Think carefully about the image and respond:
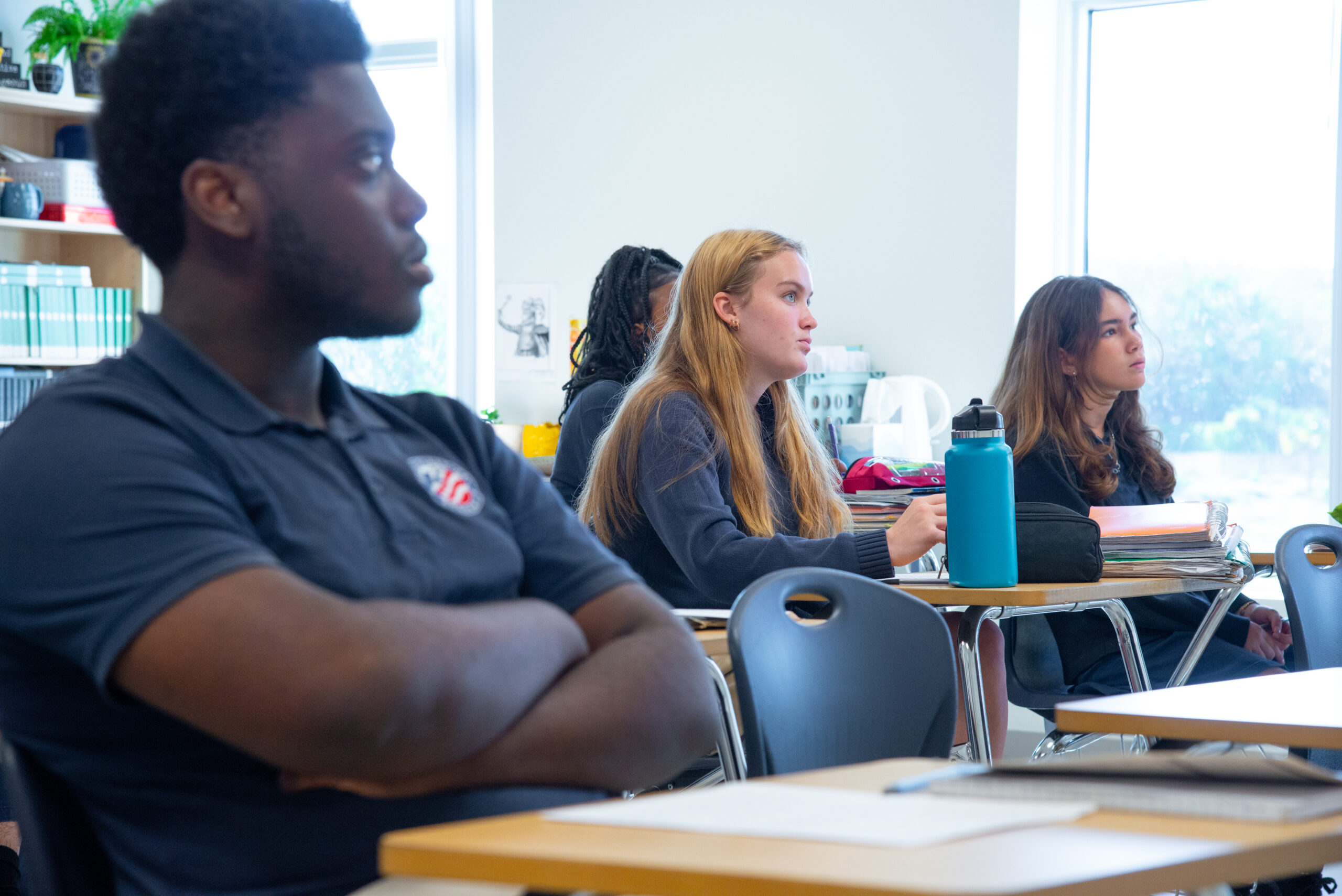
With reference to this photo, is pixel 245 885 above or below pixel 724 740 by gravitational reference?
above

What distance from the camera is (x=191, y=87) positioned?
3.56 ft

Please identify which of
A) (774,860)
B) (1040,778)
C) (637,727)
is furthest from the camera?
(637,727)

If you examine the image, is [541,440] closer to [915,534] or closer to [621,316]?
[621,316]

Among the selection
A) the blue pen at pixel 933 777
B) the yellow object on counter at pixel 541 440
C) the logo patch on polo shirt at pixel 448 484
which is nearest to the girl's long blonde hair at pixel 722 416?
the logo patch on polo shirt at pixel 448 484

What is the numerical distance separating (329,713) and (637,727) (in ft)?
0.80

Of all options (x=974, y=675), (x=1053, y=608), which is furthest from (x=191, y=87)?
(x=1053, y=608)

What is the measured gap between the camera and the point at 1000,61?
4.53 m

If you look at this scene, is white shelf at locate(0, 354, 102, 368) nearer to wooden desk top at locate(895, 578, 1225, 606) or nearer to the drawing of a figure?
the drawing of a figure

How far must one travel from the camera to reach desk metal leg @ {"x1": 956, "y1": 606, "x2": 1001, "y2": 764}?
6.97 feet

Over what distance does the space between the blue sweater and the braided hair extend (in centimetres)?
101

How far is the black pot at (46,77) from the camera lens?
16.5 ft

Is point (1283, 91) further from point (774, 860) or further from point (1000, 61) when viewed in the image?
point (774, 860)

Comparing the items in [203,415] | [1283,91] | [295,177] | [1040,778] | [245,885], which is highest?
[1283,91]

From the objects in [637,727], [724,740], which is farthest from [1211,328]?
[637,727]
